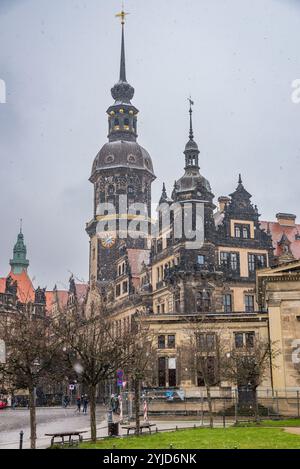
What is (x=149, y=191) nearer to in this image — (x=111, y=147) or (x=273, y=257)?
(x=111, y=147)

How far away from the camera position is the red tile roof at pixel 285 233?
6869cm

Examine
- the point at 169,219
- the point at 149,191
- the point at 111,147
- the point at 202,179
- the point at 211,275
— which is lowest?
the point at 211,275

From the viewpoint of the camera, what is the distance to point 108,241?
91.6 metres

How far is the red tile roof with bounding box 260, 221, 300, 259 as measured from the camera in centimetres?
6869

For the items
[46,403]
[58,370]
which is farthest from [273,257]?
[58,370]

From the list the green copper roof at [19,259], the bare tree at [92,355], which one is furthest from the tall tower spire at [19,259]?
the bare tree at [92,355]

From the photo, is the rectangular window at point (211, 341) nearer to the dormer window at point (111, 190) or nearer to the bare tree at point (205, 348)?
the bare tree at point (205, 348)

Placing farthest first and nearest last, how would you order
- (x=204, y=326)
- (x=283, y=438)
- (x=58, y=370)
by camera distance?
(x=204, y=326), (x=58, y=370), (x=283, y=438)

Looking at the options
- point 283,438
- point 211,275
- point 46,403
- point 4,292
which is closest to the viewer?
point 283,438

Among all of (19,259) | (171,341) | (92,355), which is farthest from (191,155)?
(19,259)

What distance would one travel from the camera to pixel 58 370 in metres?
28.6
